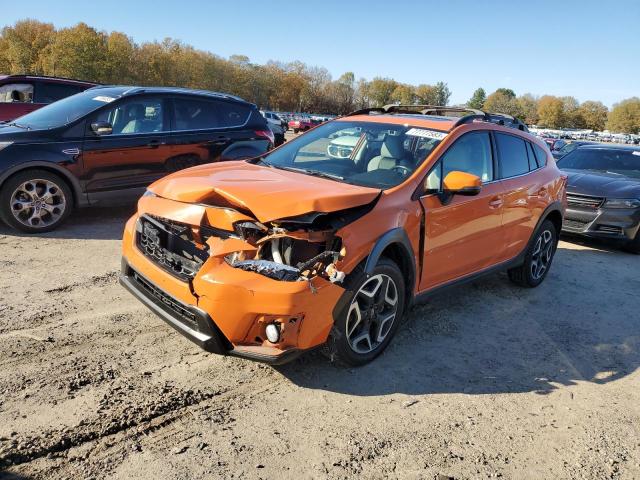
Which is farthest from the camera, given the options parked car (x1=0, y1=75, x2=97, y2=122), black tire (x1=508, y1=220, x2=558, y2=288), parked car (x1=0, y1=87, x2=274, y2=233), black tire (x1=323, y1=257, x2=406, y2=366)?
parked car (x1=0, y1=75, x2=97, y2=122)

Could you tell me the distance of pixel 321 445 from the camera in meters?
2.72

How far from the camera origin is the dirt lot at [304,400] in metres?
2.56

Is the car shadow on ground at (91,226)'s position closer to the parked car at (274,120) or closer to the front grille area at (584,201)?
the front grille area at (584,201)

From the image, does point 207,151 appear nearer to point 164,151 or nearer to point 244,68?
point 164,151

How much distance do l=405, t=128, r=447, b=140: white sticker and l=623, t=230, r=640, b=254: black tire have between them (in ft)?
17.7

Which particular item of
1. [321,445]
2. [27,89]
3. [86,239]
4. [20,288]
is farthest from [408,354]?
[27,89]

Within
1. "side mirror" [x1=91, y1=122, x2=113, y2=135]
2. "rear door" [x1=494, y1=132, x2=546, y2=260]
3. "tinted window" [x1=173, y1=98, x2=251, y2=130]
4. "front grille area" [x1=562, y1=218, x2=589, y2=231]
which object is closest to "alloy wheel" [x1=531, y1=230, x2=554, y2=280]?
"rear door" [x1=494, y1=132, x2=546, y2=260]

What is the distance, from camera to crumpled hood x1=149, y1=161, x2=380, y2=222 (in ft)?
9.98

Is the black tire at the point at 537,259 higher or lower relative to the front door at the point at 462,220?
lower

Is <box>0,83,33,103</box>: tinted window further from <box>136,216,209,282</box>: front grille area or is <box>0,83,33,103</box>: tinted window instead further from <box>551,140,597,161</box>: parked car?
<box>551,140,597,161</box>: parked car

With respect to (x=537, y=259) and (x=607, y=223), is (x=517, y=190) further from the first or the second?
(x=607, y=223)

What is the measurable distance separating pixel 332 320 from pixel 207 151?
4974mm

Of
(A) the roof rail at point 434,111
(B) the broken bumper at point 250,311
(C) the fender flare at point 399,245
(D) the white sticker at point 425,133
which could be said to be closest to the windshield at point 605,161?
(A) the roof rail at point 434,111

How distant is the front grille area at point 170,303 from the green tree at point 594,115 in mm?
180818
